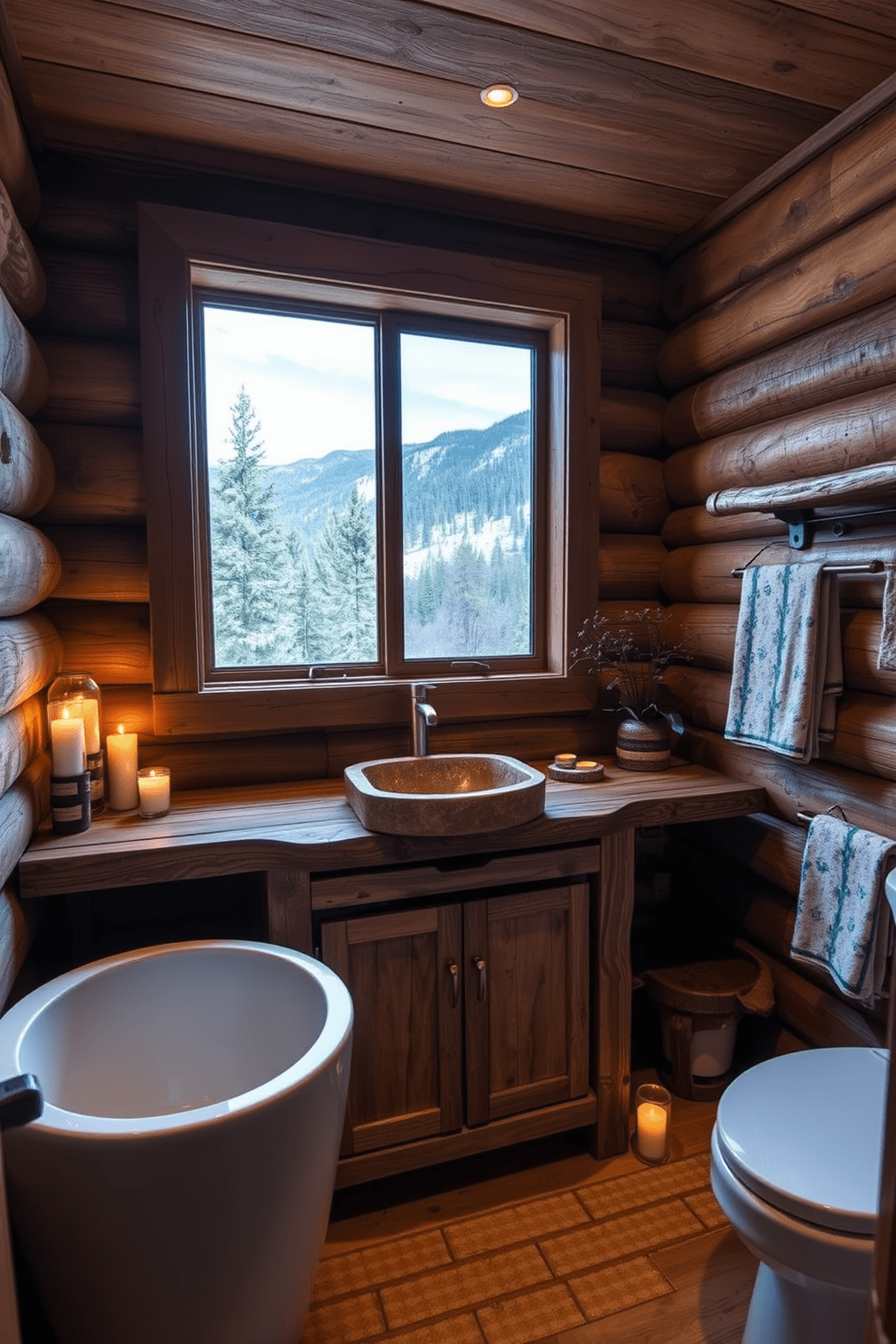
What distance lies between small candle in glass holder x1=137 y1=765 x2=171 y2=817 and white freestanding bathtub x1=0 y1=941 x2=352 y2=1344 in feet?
1.46

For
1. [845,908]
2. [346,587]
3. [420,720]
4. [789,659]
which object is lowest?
[845,908]

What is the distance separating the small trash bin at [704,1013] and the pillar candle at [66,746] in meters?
1.66

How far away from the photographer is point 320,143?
6.68ft

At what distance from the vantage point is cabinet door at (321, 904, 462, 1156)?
176 cm

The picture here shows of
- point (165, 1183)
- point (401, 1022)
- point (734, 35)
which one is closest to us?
point (165, 1183)

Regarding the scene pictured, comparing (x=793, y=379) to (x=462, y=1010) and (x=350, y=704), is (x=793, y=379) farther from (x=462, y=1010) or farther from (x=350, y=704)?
(x=462, y=1010)

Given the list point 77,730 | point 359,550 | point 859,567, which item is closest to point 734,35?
point 859,567

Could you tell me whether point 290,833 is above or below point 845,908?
above

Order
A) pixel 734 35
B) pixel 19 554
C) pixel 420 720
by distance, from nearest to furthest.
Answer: pixel 19 554, pixel 734 35, pixel 420 720

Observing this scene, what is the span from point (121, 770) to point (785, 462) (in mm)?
1934

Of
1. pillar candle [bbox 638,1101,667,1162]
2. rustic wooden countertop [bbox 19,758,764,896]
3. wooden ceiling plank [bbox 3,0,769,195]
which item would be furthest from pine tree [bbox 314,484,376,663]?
pillar candle [bbox 638,1101,667,1162]

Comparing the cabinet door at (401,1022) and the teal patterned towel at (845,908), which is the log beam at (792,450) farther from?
the cabinet door at (401,1022)

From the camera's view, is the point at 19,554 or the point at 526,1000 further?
the point at 526,1000

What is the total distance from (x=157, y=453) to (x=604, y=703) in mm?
1577
